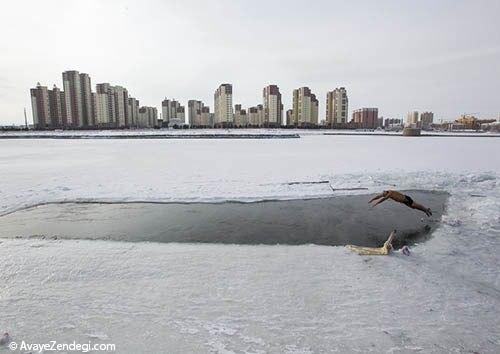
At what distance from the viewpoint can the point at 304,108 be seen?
11638cm

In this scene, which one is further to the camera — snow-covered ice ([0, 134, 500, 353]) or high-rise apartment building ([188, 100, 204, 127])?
high-rise apartment building ([188, 100, 204, 127])

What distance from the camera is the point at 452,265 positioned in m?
4.53

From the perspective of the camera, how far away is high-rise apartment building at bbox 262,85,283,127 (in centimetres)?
11825

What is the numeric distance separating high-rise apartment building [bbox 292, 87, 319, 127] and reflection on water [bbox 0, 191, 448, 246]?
358ft

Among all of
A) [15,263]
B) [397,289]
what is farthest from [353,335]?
[15,263]

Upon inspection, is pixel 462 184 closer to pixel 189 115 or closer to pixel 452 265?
pixel 452 265

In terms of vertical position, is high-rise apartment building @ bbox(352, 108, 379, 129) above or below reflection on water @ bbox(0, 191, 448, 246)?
above

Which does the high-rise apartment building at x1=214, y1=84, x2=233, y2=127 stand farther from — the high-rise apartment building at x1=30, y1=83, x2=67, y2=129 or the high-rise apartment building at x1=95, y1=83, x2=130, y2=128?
the high-rise apartment building at x1=30, y1=83, x2=67, y2=129

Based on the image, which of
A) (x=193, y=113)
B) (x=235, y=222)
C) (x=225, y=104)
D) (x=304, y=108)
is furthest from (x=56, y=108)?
(x=235, y=222)

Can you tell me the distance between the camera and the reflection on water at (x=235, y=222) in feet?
19.3

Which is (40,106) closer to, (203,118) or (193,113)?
(193,113)

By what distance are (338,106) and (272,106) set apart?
2475 cm

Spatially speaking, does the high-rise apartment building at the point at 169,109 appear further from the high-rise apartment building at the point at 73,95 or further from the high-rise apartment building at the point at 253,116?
the high-rise apartment building at the point at 73,95

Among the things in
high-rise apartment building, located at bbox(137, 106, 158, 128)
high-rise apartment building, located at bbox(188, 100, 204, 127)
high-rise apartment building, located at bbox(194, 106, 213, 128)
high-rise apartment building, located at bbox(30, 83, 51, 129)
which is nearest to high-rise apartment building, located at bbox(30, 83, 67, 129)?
high-rise apartment building, located at bbox(30, 83, 51, 129)
